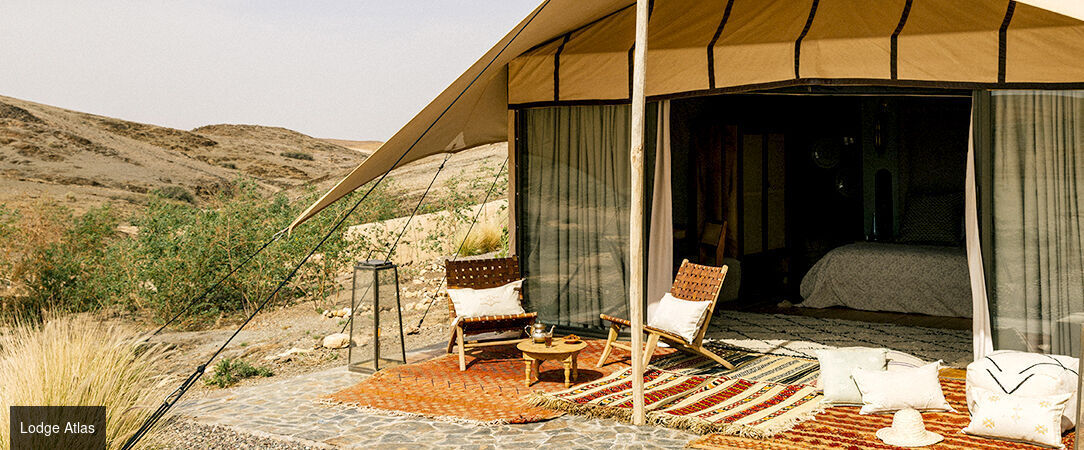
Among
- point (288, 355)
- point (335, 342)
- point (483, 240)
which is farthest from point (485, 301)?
point (483, 240)

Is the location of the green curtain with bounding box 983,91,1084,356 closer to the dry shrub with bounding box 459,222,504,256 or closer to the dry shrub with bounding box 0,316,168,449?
the dry shrub with bounding box 0,316,168,449

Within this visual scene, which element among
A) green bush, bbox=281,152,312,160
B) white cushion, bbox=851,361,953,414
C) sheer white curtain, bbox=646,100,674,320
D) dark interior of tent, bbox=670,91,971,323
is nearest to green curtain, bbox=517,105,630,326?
sheer white curtain, bbox=646,100,674,320

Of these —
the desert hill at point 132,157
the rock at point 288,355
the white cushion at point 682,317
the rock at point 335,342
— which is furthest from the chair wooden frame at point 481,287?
the desert hill at point 132,157

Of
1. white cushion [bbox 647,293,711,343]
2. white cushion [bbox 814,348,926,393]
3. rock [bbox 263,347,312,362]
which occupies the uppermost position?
white cushion [bbox 647,293,711,343]

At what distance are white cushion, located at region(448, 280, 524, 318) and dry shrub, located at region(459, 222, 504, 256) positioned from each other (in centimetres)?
489

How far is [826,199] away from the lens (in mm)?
8922

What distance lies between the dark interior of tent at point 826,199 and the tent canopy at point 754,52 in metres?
1.51

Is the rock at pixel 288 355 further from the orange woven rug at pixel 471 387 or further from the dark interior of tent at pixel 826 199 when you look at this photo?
the dark interior of tent at pixel 826 199

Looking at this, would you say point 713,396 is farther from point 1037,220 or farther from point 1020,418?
point 1037,220

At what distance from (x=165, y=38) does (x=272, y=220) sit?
29.5m

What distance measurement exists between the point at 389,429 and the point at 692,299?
7.10ft

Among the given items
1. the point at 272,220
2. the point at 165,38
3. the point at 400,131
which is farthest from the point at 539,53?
the point at 165,38

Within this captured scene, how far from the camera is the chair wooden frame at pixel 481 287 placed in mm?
5703

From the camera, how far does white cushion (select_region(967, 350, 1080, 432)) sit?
4.00 meters
